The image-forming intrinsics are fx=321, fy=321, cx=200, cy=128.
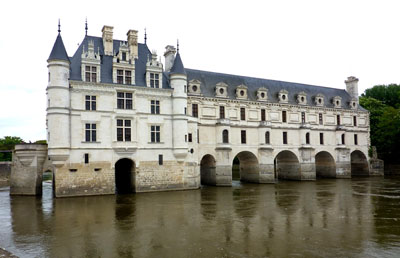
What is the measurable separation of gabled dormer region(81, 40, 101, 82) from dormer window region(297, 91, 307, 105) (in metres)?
25.0

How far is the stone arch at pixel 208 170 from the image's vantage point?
3441 centimetres

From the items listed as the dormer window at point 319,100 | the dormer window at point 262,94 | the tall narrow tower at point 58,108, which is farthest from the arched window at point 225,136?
the tall narrow tower at point 58,108

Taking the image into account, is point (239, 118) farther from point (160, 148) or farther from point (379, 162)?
point (379, 162)

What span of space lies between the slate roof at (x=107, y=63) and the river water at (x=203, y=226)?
34.7 ft

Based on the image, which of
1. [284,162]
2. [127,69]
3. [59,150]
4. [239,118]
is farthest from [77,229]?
[284,162]

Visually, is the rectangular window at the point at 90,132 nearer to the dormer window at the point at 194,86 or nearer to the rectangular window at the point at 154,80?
the rectangular window at the point at 154,80

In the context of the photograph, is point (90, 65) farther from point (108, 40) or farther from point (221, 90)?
point (221, 90)

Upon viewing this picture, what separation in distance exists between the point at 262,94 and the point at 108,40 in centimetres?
1836

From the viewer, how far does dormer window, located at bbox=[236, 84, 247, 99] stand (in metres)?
36.3

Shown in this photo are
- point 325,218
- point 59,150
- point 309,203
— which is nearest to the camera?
point 325,218

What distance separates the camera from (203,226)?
1572 cm

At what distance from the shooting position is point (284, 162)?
1654 inches

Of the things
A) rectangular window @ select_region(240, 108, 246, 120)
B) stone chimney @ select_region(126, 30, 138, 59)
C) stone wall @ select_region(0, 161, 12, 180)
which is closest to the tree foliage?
rectangular window @ select_region(240, 108, 246, 120)

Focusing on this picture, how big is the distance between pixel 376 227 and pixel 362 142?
33549 mm
